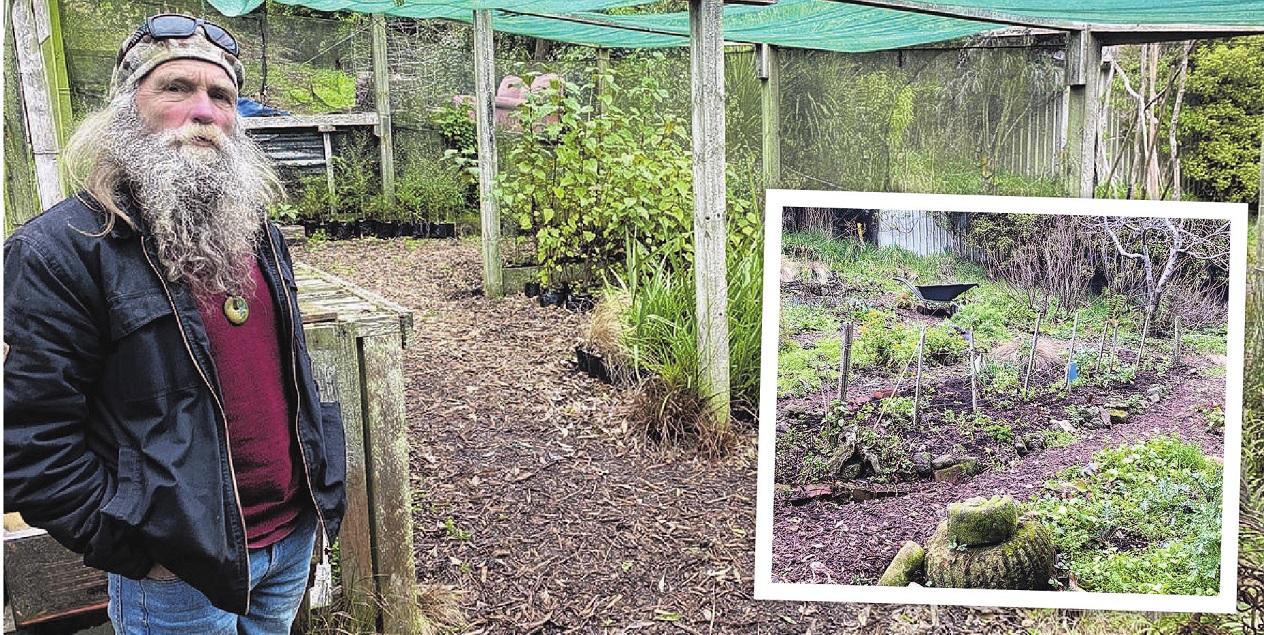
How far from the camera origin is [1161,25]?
14.4 feet

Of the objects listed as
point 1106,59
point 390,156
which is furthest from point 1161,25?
point 390,156

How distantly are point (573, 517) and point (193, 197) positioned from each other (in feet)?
7.35

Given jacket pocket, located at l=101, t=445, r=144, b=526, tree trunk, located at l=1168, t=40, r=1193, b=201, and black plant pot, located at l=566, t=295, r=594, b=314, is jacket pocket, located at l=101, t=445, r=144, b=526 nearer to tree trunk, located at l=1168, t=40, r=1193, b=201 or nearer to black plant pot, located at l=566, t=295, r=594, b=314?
black plant pot, located at l=566, t=295, r=594, b=314

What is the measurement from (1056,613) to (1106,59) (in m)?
Result: 6.93

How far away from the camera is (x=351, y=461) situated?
7.47 feet

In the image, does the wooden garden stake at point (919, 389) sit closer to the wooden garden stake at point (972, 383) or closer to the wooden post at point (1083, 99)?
the wooden garden stake at point (972, 383)

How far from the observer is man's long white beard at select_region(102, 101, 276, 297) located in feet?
4.71

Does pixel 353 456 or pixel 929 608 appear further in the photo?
pixel 929 608

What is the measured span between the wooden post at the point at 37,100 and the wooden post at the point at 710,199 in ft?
7.54

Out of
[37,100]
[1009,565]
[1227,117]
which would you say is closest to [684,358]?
[1009,565]

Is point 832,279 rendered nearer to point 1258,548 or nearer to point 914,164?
point 1258,548

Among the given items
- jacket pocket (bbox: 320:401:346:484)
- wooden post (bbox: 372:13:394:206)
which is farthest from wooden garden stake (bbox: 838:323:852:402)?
wooden post (bbox: 372:13:394:206)

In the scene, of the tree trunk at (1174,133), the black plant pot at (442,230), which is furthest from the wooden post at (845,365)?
the black plant pot at (442,230)

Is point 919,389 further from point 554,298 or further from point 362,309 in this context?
point 554,298
